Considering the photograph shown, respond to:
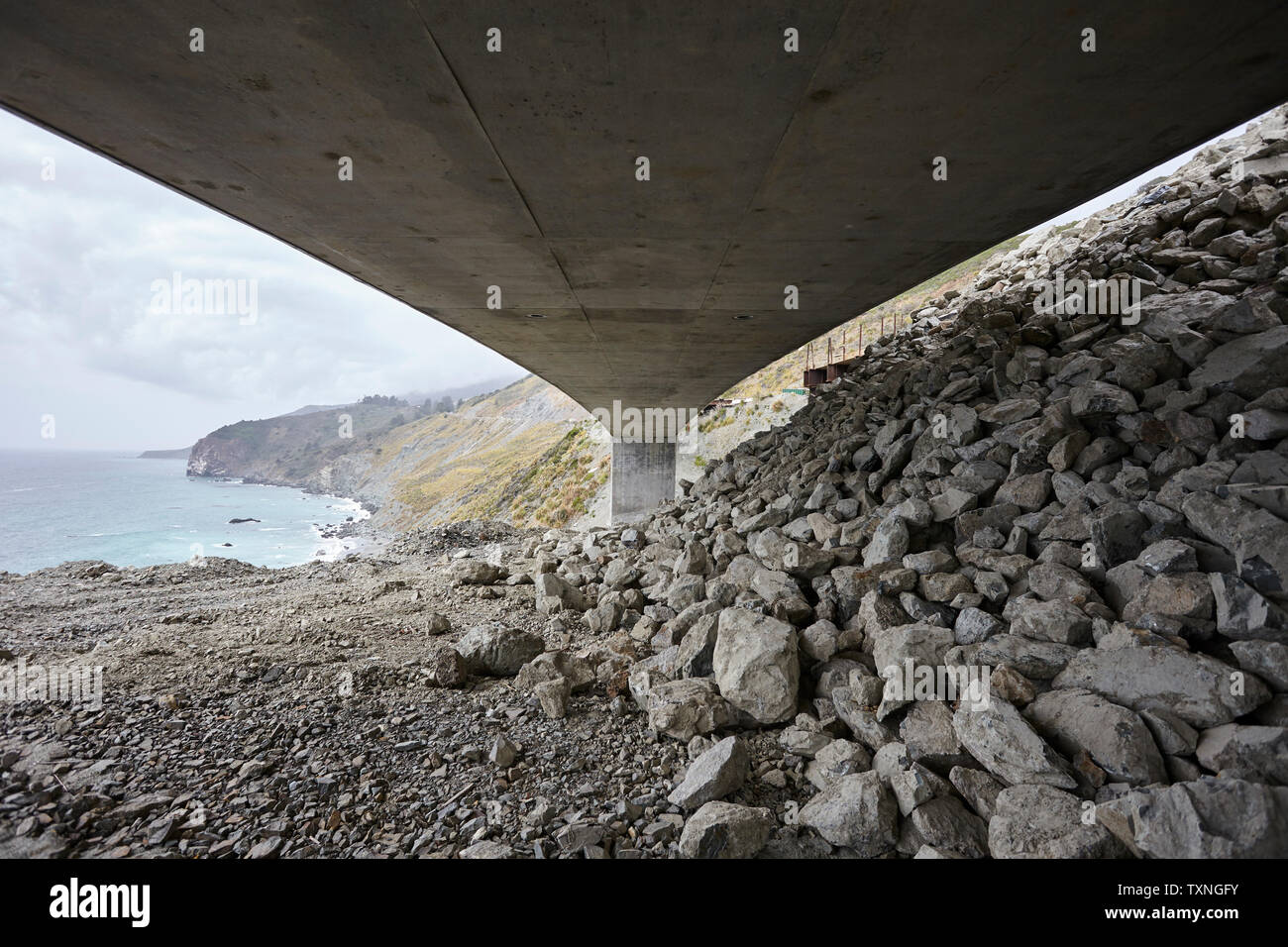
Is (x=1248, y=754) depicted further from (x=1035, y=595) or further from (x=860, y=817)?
(x=860, y=817)

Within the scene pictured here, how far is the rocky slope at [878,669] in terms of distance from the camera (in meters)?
3.14

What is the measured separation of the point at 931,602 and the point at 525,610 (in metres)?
5.27

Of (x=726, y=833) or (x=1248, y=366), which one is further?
(x=1248, y=366)

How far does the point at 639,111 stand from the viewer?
3.36 metres

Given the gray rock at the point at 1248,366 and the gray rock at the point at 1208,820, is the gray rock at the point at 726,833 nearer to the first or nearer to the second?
the gray rock at the point at 1208,820

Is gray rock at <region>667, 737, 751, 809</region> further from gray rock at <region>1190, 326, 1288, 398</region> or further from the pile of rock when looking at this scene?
gray rock at <region>1190, 326, 1288, 398</region>

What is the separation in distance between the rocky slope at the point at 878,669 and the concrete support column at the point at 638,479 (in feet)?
39.5

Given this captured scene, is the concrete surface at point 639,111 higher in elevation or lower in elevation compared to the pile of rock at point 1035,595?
higher

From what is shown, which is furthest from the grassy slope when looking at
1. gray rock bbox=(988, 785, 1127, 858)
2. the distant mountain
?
gray rock bbox=(988, 785, 1127, 858)

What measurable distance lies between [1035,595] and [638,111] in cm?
446

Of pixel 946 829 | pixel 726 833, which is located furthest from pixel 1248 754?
pixel 726 833

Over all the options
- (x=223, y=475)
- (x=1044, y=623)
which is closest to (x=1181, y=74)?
(x=1044, y=623)

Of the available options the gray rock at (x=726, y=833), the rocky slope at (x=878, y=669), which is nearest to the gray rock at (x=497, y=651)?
the rocky slope at (x=878, y=669)

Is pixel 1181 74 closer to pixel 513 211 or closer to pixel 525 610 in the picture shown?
pixel 513 211
